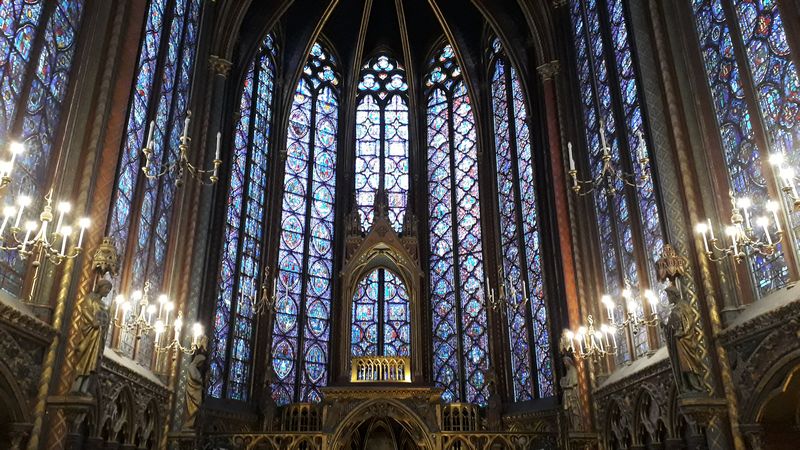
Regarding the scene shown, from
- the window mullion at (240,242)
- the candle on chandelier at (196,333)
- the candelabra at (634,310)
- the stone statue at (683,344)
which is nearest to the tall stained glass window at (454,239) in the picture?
the window mullion at (240,242)

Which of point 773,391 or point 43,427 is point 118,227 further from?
point 773,391

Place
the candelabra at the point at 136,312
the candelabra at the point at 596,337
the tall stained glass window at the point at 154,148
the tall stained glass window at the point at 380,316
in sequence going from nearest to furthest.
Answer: the candelabra at the point at 136,312
the tall stained glass window at the point at 154,148
the candelabra at the point at 596,337
the tall stained glass window at the point at 380,316

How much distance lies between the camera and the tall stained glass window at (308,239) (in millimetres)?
21312

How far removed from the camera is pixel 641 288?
14062 mm

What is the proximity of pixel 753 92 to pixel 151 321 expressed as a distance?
495 inches

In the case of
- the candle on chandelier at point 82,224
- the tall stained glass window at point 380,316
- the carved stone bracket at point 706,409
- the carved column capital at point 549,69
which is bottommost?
the carved stone bracket at point 706,409

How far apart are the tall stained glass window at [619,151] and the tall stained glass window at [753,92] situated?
1825 mm

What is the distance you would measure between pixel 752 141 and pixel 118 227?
11525mm

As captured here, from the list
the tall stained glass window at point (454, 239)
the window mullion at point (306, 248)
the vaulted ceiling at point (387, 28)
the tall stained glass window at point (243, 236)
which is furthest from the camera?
the tall stained glass window at point (454, 239)

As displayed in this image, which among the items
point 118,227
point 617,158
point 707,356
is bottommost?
point 707,356

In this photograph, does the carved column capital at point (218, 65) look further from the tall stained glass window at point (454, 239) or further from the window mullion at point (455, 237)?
the window mullion at point (455, 237)

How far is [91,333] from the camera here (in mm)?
10422

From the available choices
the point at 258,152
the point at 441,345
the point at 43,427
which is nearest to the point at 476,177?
the point at 441,345

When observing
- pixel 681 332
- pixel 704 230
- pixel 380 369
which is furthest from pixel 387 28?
pixel 681 332
